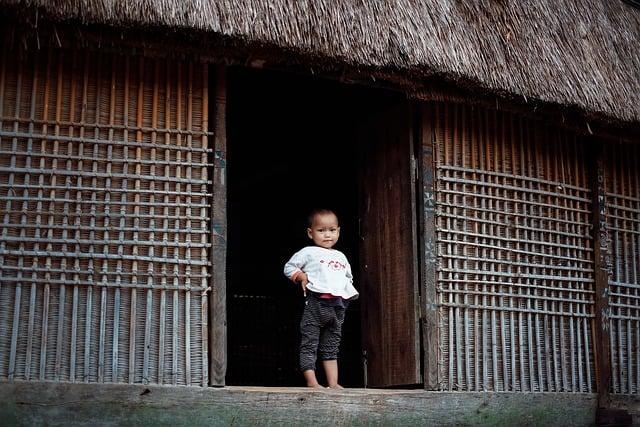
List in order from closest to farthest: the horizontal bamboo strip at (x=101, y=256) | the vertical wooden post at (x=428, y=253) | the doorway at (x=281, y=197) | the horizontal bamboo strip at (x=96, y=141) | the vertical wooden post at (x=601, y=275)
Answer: the horizontal bamboo strip at (x=101, y=256)
the horizontal bamboo strip at (x=96, y=141)
the vertical wooden post at (x=428, y=253)
the vertical wooden post at (x=601, y=275)
the doorway at (x=281, y=197)

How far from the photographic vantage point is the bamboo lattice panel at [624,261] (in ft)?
22.3

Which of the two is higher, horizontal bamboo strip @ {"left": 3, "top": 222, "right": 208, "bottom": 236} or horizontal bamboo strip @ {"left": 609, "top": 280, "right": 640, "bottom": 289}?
horizontal bamboo strip @ {"left": 3, "top": 222, "right": 208, "bottom": 236}

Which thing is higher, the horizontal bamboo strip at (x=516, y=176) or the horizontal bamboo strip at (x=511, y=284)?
the horizontal bamboo strip at (x=516, y=176)

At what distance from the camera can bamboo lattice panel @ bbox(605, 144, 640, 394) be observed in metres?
6.79

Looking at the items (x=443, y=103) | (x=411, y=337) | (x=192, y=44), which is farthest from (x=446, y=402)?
(x=192, y=44)

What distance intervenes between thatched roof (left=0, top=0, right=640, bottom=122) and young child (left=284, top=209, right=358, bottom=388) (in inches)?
50.4

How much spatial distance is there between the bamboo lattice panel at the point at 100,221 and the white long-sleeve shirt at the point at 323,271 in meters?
0.86

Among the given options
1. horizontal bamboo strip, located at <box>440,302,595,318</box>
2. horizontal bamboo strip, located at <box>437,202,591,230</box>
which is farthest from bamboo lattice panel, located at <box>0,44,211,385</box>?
horizontal bamboo strip, located at <box>440,302,595,318</box>

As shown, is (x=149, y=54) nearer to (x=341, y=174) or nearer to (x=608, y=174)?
(x=341, y=174)

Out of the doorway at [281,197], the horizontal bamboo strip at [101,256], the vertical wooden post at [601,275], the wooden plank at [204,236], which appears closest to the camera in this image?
the horizontal bamboo strip at [101,256]

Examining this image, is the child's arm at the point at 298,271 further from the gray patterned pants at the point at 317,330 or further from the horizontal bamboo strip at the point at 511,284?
the horizontal bamboo strip at the point at 511,284

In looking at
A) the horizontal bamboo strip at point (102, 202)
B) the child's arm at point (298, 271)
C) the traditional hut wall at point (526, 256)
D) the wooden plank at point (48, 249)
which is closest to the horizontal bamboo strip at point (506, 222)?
the traditional hut wall at point (526, 256)

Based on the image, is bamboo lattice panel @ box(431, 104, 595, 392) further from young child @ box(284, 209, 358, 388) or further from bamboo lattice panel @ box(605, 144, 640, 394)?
young child @ box(284, 209, 358, 388)

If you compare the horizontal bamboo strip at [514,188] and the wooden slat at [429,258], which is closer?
the wooden slat at [429,258]
